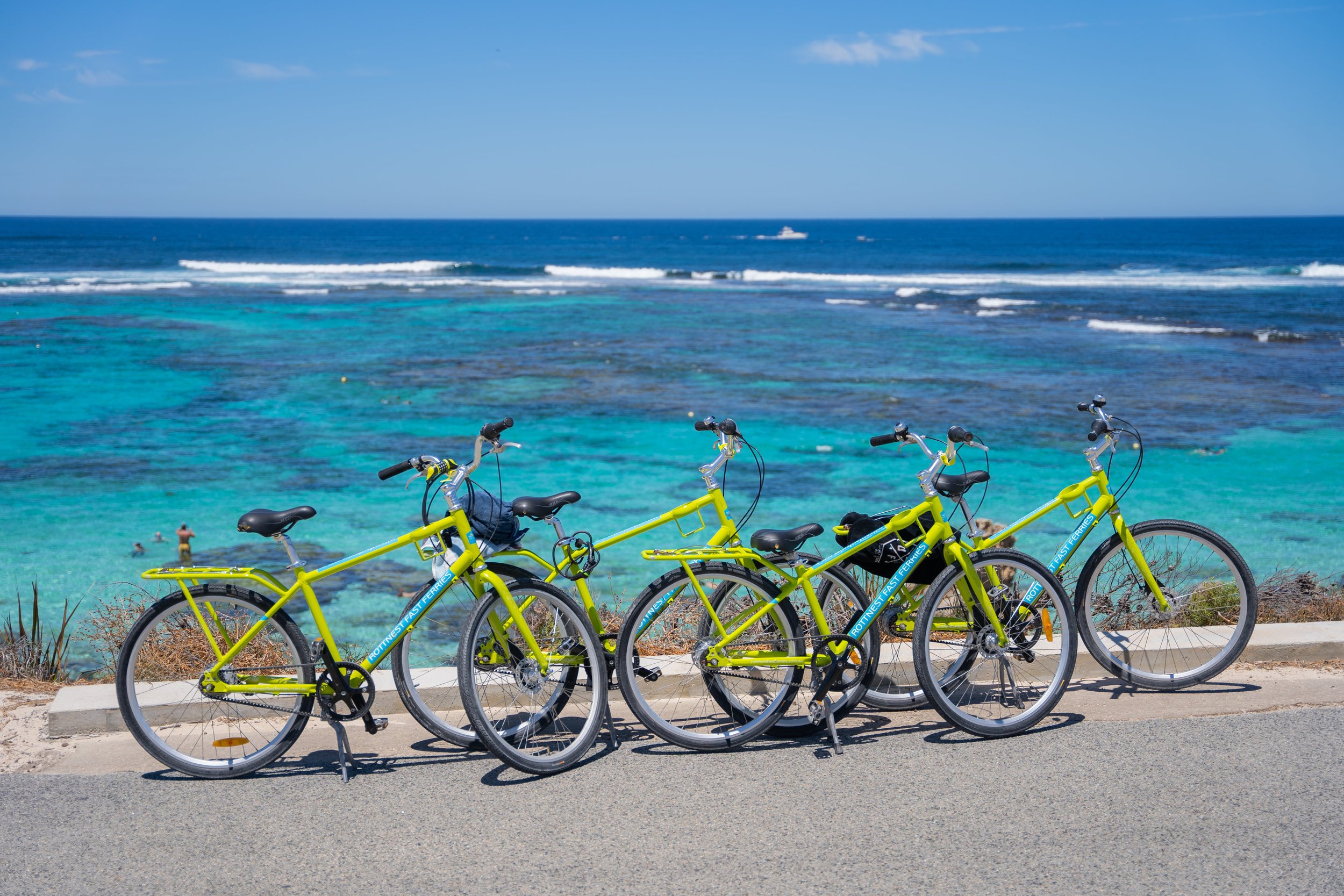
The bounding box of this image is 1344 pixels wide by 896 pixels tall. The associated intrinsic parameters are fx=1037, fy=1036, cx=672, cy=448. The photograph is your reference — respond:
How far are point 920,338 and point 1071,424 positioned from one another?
14.0 meters

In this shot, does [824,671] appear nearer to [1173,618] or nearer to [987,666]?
[987,666]

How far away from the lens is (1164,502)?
46.1ft

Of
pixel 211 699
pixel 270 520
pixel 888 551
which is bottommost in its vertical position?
pixel 211 699

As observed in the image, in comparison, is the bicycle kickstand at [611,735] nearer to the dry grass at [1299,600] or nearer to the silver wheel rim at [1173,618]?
the silver wheel rim at [1173,618]

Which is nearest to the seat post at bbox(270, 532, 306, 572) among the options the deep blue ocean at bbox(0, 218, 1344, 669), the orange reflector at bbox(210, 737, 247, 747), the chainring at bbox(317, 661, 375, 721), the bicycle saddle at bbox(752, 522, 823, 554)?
the chainring at bbox(317, 661, 375, 721)

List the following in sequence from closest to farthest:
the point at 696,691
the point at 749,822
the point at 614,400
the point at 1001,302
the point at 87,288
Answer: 1. the point at 749,822
2. the point at 696,691
3. the point at 614,400
4. the point at 1001,302
5. the point at 87,288

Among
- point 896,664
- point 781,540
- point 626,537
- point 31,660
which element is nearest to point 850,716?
point 896,664

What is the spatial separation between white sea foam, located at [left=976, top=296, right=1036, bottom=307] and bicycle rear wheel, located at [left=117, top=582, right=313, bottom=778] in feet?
138

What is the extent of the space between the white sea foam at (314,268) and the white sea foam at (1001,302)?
112ft

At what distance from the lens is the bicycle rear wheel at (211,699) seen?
4.30 metres

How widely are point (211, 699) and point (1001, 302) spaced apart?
144ft

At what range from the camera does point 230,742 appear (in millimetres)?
4570

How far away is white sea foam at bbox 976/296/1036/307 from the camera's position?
4359 centimetres

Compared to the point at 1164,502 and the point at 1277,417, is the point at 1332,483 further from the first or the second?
the point at 1277,417
